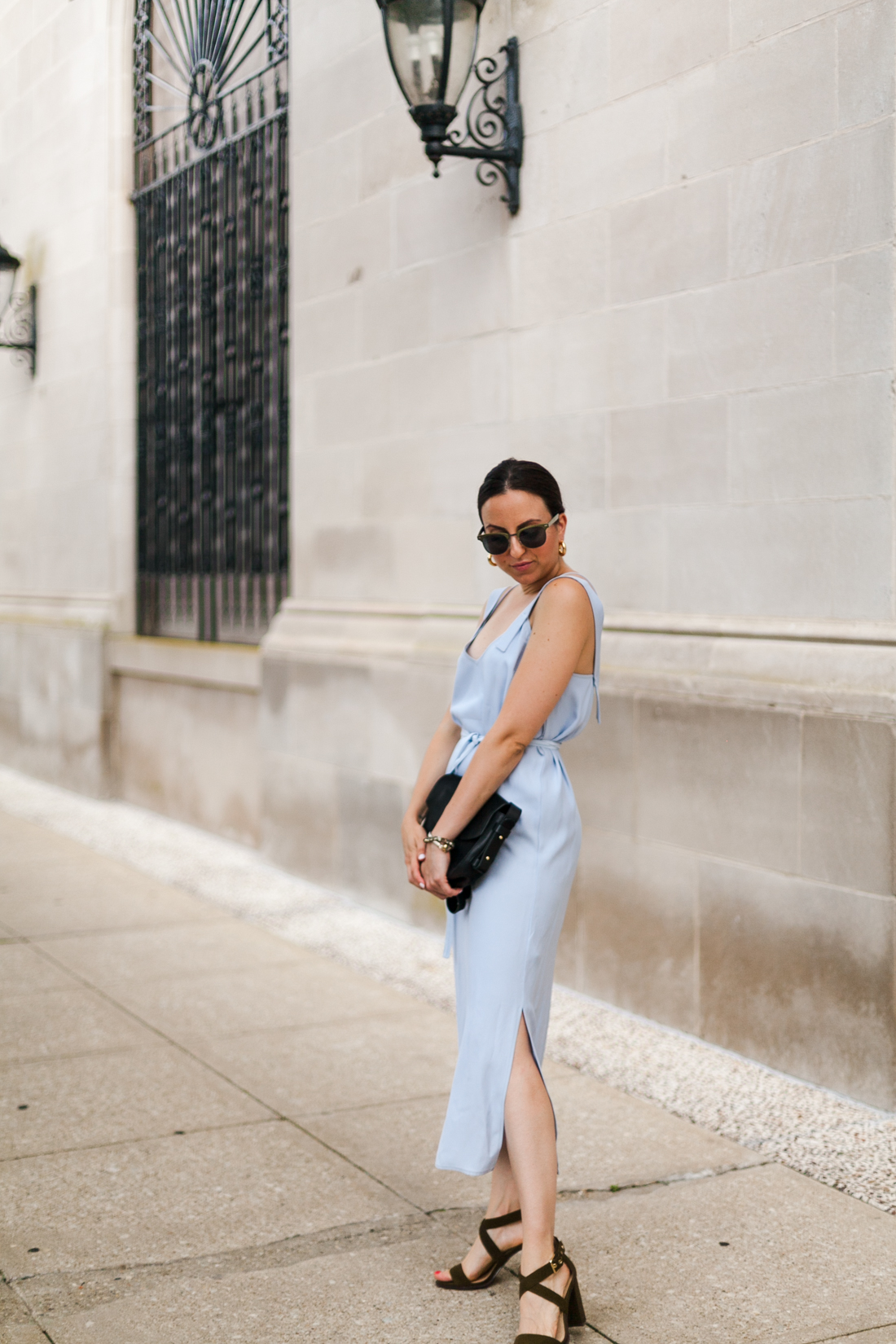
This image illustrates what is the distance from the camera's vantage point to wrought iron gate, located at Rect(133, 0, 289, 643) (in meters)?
9.00

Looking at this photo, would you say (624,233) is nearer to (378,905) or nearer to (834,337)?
(834,337)

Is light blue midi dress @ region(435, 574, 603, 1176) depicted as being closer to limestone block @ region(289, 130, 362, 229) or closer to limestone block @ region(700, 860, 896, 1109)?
limestone block @ region(700, 860, 896, 1109)

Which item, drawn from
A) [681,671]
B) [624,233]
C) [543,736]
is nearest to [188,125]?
[624,233]

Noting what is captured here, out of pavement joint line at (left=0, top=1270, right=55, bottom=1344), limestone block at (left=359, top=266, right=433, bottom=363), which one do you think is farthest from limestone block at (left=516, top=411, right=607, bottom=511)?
pavement joint line at (left=0, top=1270, right=55, bottom=1344)

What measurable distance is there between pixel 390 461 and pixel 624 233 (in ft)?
6.84

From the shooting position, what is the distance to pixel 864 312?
459 cm

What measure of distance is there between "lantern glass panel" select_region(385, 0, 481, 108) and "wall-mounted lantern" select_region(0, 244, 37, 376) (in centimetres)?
734

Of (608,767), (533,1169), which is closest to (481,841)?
(533,1169)

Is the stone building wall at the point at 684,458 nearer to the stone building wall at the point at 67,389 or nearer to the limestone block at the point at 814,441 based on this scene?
the limestone block at the point at 814,441

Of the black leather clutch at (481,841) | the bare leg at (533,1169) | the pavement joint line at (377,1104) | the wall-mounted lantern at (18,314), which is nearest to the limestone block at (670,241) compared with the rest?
the black leather clutch at (481,841)

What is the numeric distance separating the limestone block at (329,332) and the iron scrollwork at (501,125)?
1412mm

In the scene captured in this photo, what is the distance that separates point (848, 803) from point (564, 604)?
182cm

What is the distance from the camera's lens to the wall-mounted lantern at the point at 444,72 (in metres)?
5.68

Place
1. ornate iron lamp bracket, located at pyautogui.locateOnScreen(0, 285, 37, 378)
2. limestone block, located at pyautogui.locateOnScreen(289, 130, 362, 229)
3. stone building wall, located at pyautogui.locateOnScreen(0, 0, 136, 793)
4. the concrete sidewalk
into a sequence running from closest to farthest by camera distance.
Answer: the concrete sidewalk
limestone block, located at pyautogui.locateOnScreen(289, 130, 362, 229)
stone building wall, located at pyautogui.locateOnScreen(0, 0, 136, 793)
ornate iron lamp bracket, located at pyautogui.locateOnScreen(0, 285, 37, 378)
